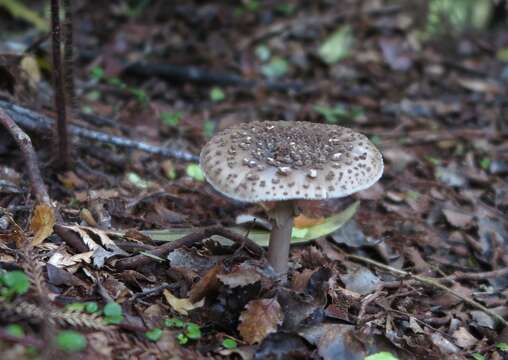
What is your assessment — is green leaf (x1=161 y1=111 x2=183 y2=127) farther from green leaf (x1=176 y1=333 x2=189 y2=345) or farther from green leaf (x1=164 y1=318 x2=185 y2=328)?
green leaf (x1=176 y1=333 x2=189 y2=345)

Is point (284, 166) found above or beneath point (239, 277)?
above

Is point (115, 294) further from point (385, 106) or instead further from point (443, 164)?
point (385, 106)

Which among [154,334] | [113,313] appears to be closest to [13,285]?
[113,313]

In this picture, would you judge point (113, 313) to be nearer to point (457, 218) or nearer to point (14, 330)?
Result: point (14, 330)

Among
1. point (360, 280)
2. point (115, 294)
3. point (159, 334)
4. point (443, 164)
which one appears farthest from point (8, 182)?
point (443, 164)

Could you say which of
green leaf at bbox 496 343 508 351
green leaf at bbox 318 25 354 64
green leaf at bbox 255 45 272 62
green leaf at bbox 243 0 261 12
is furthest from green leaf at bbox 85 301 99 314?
green leaf at bbox 243 0 261 12

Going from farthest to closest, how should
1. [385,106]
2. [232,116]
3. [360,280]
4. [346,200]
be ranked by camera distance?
1. [385,106]
2. [232,116]
3. [346,200]
4. [360,280]
